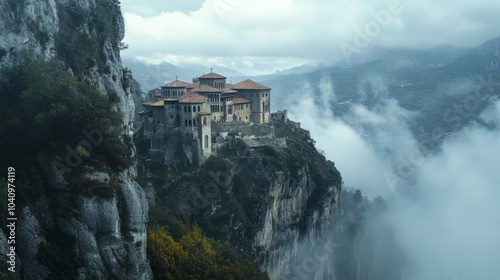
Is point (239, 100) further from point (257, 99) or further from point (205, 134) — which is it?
point (205, 134)

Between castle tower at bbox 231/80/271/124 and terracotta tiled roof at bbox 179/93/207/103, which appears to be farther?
castle tower at bbox 231/80/271/124

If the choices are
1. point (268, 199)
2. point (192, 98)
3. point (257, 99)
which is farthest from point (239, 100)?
point (268, 199)

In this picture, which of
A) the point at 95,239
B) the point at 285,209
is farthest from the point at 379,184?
the point at 95,239

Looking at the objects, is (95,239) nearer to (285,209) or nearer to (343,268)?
(285,209)

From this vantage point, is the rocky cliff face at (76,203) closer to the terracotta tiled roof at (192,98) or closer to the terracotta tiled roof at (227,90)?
the terracotta tiled roof at (192,98)

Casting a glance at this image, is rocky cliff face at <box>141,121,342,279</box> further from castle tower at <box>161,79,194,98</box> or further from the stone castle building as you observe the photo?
castle tower at <box>161,79,194,98</box>

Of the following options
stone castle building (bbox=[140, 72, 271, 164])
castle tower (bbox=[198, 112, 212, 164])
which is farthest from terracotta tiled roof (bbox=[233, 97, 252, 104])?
castle tower (bbox=[198, 112, 212, 164])

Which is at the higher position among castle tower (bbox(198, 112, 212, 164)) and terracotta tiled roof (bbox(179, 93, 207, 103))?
terracotta tiled roof (bbox(179, 93, 207, 103))
